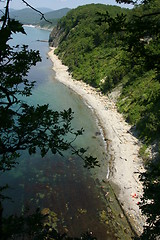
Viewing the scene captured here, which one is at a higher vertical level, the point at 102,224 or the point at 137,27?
the point at 137,27

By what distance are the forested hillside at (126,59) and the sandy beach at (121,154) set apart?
175cm

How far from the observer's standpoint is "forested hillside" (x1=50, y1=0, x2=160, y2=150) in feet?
19.9

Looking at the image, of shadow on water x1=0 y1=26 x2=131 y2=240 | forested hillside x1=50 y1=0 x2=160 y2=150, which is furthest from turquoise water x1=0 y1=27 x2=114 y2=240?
forested hillside x1=50 y1=0 x2=160 y2=150

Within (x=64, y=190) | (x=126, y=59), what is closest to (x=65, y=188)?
(x=64, y=190)

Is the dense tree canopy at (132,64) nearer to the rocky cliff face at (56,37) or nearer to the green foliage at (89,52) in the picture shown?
the green foliage at (89,52)

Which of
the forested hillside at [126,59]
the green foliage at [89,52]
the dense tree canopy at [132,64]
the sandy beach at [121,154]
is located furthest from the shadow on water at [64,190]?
the green foliage at [89,52]

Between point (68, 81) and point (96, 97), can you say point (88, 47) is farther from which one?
point (96, 97)

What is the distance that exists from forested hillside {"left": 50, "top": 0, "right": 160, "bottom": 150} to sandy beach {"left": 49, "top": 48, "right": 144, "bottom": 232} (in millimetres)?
1752

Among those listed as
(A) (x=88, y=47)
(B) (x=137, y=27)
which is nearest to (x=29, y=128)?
(B) (x=137, y=27)

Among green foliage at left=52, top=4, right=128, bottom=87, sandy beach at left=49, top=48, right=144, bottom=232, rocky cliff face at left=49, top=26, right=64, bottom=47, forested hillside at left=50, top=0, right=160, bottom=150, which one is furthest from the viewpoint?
rocky cliff face at left=49, top=26, right=64, bottom=47

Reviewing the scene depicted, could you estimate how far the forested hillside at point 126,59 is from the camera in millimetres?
6055

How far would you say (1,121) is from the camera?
5758 mm

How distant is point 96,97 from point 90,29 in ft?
124

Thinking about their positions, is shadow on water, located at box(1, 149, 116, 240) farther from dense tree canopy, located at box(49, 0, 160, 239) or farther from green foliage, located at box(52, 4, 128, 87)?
green foliage, located at box(52, 4, 128, 87)
